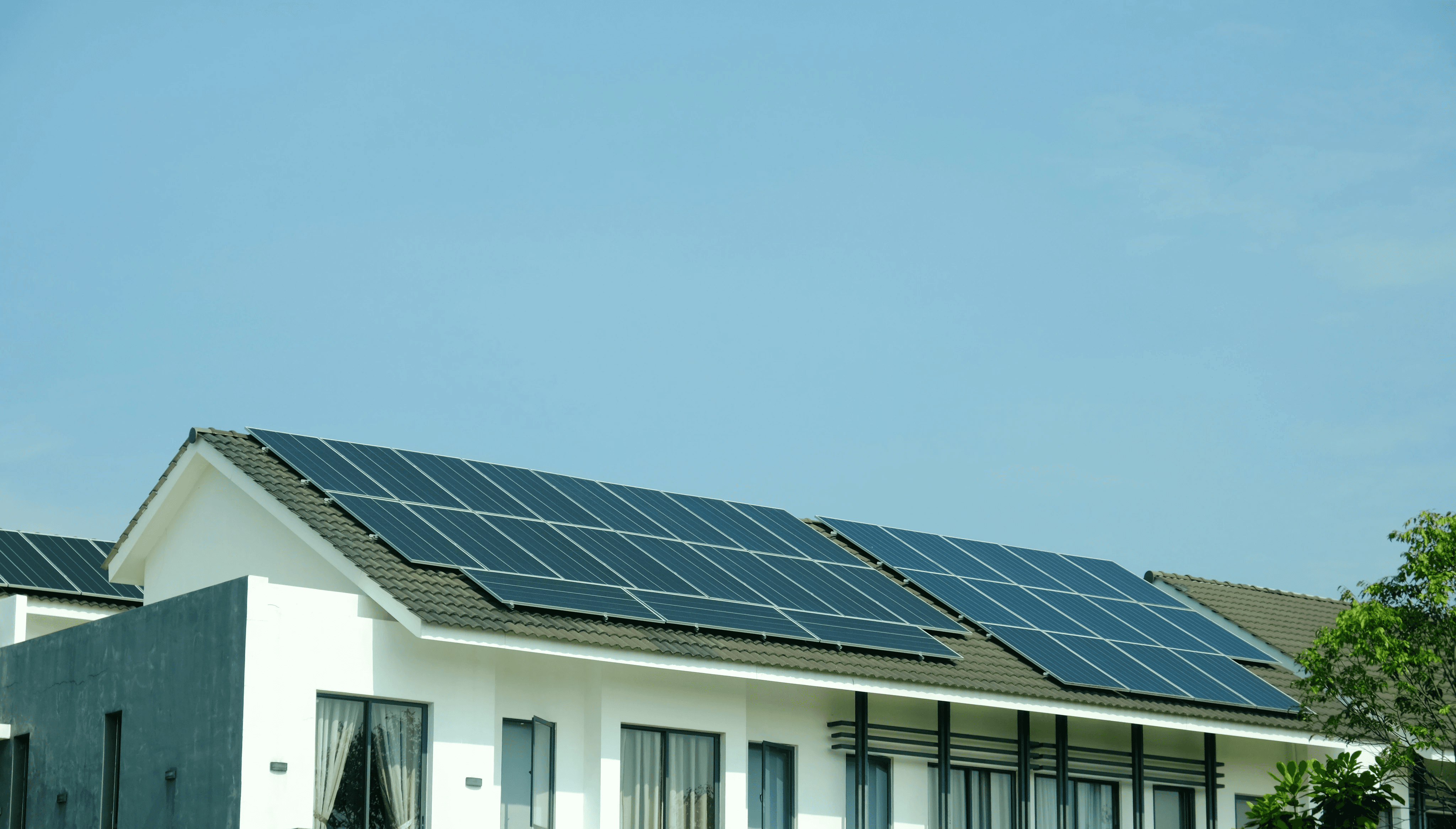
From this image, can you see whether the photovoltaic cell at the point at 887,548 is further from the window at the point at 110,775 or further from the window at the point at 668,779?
the window at the point at 110,775

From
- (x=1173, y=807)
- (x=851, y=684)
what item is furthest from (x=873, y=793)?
(x=1173, y=807)

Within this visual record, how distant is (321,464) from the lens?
22906 millimetres

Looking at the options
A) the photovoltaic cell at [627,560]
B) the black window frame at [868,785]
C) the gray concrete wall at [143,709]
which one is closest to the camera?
the gray concrete wall at [143,709]

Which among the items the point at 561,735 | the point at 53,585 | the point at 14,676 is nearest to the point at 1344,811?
the point at 561,735

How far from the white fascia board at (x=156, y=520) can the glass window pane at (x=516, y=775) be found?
20.1 ft

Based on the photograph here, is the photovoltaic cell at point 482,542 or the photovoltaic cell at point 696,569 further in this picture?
the photovoltaic cell at point 696,569

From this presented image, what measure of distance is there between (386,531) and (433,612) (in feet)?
7.71

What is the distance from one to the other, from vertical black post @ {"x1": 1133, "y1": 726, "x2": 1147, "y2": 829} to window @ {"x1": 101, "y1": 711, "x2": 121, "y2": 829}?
14449 millimetres

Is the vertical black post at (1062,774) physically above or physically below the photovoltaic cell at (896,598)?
below

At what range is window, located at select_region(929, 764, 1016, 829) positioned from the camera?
2456cm

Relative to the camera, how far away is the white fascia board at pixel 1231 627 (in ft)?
99.5

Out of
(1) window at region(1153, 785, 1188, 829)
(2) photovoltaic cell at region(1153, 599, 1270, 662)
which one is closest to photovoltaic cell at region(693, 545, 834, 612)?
(1) window at region(1153, 785, 1188, 829)

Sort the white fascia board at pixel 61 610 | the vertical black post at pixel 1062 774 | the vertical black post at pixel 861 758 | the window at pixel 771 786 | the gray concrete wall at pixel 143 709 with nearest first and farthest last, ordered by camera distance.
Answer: the gray concrete wall at pixel 143 709
the window at pixel 771 786
the vertical black post at pixel 861 758
the vertical black post at pixel 1062 774
the white fascia board at pixel 61 610

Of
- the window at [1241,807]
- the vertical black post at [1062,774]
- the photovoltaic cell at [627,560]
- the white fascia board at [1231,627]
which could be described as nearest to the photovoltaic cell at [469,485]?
the photovoltaic cell at [627,560]
